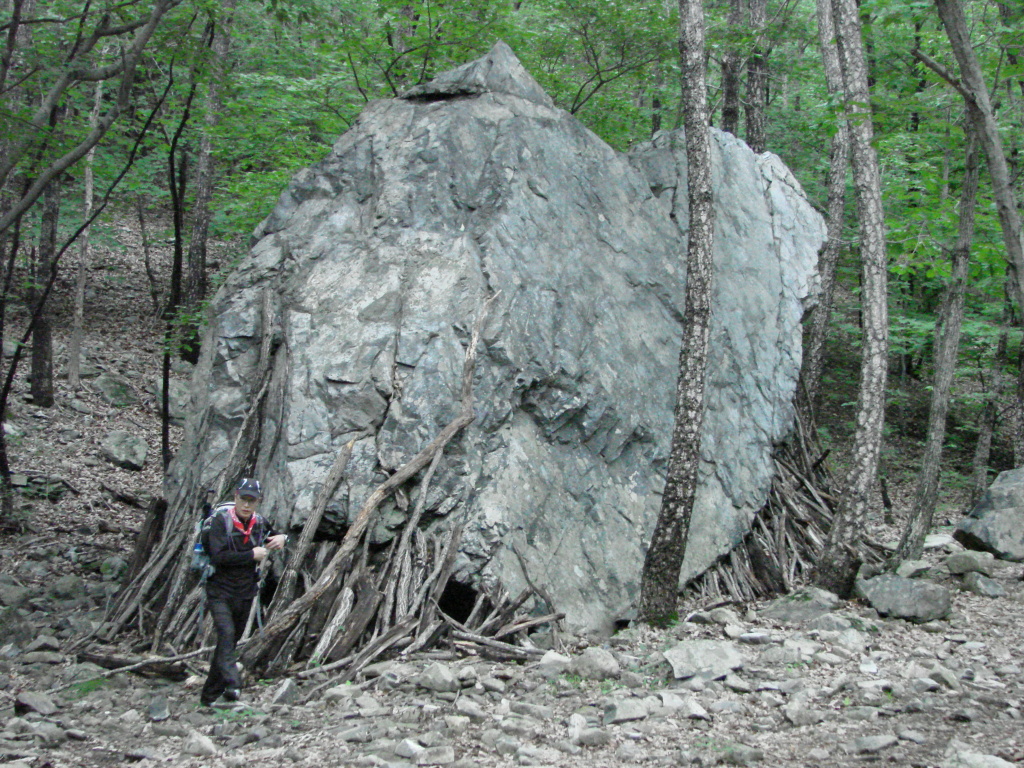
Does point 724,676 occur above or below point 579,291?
below

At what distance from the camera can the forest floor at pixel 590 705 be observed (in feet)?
14.3

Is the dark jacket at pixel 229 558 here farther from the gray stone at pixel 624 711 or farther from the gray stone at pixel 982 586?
the gray stone at pixel 982 586

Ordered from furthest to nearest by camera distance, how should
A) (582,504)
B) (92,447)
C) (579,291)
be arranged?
(92,447) → (579,291) → (582,504)

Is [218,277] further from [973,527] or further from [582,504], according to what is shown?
[973,527]

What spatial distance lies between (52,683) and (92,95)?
14558 millimetres

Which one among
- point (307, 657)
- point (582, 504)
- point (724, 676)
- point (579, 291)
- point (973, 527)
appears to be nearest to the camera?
point (724, 676)

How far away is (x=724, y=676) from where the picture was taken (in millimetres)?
5504

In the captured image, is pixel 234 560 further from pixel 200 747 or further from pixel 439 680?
pixel 439 680

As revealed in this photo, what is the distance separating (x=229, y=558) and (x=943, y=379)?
7.73m

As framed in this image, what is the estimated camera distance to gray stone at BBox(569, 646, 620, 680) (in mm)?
5516

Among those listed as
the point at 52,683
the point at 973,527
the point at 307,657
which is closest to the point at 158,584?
the point at 52,683

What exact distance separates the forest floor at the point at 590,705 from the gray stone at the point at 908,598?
0.55ft

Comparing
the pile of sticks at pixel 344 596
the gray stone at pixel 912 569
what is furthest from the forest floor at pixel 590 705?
the gray stone at pixel 912 569

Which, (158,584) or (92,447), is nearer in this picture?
(158,584)
